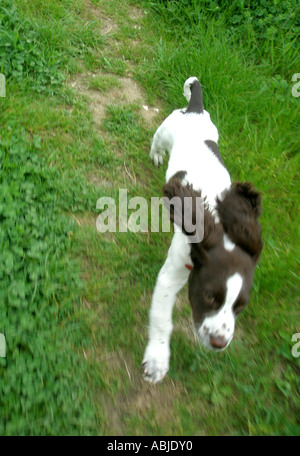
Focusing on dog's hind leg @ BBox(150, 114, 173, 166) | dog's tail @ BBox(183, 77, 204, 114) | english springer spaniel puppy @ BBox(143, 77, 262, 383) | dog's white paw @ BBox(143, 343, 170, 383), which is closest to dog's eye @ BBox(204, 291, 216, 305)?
english springer spaniel puppy @ BBox(143, 77, 262, 383)

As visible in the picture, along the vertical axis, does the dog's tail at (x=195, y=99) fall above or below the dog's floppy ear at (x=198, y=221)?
below

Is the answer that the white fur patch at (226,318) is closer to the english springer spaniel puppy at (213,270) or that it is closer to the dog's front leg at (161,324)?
the english springer spaniel puppy at (213,270)

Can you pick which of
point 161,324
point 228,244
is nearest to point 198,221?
point 228,244

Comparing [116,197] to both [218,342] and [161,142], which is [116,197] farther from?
[218,342]

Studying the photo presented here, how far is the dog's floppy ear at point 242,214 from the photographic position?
2033mm

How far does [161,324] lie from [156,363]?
0.79ft

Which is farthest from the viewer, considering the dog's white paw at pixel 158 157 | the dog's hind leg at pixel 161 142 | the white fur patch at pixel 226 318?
the dog's white paw at pixel 158 157

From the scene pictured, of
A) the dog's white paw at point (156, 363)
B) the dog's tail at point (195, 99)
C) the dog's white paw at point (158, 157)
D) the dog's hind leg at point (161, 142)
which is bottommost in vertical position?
the dog's white paw at point (156, 363)

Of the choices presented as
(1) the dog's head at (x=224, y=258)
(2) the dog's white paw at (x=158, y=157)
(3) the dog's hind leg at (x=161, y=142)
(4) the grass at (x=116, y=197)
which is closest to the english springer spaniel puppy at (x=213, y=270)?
(1) the dog's head at (x=224, y=258)

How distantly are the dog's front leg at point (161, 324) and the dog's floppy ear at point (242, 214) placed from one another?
0.45 m

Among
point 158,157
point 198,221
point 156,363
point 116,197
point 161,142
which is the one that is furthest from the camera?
point 158,157

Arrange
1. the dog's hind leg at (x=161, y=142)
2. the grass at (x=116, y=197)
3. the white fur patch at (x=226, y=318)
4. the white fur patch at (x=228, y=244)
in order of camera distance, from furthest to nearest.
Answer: the dog's hind leg at (x=161, y=142), the grass at (x=116, y=197), the white fur patch at (x=228, y=244), the white fur patch at (x=226, y=318)

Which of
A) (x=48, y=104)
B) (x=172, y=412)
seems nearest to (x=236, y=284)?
(x=172, y=412)

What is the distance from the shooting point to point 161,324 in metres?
2.39
